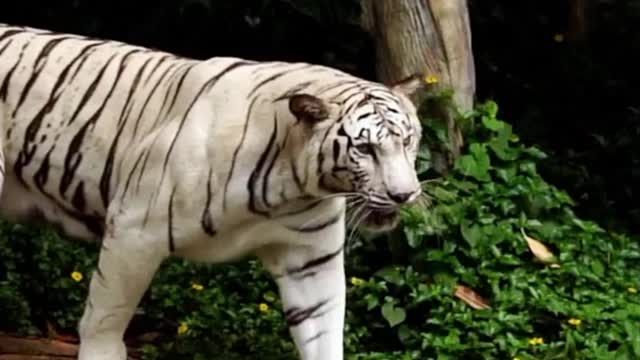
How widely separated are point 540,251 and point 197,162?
1.95 metres

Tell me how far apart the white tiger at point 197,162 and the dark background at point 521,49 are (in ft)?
9.43

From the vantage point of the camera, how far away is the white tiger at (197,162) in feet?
→ 17.0

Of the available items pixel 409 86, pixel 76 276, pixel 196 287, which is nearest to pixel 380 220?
pixel 409 86

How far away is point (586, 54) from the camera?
31.6ft

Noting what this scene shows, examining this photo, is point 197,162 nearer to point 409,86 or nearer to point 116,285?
point 116,285

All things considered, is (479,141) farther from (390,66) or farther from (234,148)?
(234,148)

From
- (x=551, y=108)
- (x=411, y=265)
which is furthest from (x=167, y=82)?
(x=551, y=108)

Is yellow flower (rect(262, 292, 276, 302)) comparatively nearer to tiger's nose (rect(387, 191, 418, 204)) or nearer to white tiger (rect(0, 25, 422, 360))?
white tiger (rect(0, 25, 422, 360))

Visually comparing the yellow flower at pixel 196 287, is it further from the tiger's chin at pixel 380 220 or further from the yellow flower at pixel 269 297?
the tiger's chin at pixel 380 220

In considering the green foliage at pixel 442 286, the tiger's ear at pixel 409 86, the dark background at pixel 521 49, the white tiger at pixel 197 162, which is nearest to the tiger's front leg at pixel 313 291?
the white tiger at pixel 197 162

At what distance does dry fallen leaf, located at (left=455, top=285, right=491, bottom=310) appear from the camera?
21.8 ft

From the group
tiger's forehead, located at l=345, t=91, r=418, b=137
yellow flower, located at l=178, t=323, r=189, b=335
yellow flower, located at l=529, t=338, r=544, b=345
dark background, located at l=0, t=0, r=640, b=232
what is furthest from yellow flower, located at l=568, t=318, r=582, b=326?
dark background, located at l=0, t=0, r=640, b=232

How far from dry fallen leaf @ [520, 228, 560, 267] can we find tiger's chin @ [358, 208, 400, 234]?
1682mm

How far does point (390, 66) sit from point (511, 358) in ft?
4.76
